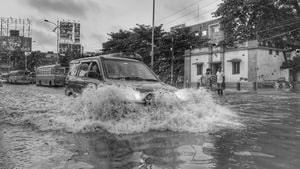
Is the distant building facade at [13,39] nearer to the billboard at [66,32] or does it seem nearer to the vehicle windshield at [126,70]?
the billboard at [66,32]

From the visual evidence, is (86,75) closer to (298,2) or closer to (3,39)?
(298,2)

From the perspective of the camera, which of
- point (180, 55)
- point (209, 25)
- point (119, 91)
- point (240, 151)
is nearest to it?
point (240, 151)

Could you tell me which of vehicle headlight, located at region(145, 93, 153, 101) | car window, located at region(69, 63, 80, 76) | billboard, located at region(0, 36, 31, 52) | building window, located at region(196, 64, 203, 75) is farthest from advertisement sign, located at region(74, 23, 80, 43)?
vehicle headlight, located at region(145, 93, 153, 101)

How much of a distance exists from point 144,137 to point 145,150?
35.3 inches

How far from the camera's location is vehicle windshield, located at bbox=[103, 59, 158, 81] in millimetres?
7205

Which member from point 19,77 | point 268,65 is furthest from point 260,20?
point 19,77

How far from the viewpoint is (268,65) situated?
32.8 meters

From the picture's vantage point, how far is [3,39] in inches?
2694

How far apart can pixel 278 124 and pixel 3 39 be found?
7190 cm

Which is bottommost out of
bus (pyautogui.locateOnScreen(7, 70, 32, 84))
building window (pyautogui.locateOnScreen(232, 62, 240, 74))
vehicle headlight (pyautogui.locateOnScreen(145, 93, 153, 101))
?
vehicle headlight (pyautogui.locateOnScreen(145, 93, 153, 101))

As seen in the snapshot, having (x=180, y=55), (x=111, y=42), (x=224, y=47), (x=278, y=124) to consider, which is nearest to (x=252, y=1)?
(x=224, y=47)

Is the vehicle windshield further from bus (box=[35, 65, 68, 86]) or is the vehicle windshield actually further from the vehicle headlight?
bus (box=[35, 65, 68, 86])

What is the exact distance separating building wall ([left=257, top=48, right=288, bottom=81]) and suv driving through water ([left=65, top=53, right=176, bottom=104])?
25858mm

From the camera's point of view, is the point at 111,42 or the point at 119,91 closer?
the point at 119,91
